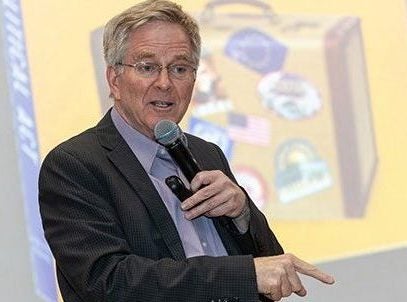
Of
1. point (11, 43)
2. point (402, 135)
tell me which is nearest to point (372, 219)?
point (402, 135)

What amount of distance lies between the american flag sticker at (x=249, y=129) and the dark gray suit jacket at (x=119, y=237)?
1.07 m

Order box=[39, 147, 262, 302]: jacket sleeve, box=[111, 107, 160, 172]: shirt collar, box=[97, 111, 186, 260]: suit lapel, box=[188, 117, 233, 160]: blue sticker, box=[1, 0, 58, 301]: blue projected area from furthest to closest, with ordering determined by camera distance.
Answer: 1. box=[188, 117, 233, 160]: blue sticker
2. box=[1, 0, 58, 301]: blue projected area
3. box=[111, 107, 160, 172]: shirt collar
4. box=[97, 111, 186, 260]: suit lapel
5. box=[39, 147, 262, 302]: jacket sleeve

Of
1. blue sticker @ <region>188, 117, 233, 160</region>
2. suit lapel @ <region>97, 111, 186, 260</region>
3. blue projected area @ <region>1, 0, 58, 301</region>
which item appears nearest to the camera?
suit lapel @ <region>97, 111, 186, 260</region>

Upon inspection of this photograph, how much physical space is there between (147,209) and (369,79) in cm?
152

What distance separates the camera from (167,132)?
1.65 metres

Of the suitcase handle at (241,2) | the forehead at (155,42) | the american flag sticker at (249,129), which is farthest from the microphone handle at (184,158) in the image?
the suitcase handle at (241,2)

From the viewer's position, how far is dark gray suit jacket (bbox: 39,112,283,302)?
157 cm

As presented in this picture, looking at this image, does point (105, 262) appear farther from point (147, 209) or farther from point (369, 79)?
point (369, 79)

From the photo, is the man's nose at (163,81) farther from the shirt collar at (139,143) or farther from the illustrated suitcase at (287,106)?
the illustrated suitcase at (287,106)

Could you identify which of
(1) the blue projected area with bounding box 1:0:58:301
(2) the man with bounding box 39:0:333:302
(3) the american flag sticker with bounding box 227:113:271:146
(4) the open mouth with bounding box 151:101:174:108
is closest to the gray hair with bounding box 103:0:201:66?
(2) the man with bounding box 39:0:333:302

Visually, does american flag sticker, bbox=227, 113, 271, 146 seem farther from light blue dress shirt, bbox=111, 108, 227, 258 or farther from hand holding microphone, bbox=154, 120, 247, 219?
hand holding microphone, bbox=154, 120, 247, 219

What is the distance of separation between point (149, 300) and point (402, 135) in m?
1.66

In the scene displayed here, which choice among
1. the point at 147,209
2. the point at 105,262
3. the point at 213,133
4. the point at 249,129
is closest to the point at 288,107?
the point at 249,129

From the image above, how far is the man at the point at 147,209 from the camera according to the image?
5.17 feet
